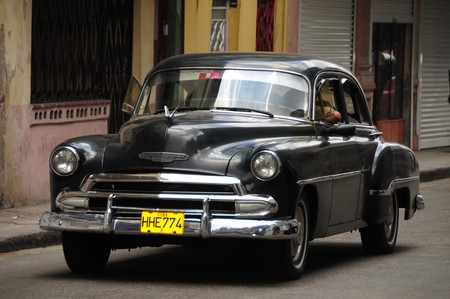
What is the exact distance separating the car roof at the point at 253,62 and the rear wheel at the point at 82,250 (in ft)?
5.80

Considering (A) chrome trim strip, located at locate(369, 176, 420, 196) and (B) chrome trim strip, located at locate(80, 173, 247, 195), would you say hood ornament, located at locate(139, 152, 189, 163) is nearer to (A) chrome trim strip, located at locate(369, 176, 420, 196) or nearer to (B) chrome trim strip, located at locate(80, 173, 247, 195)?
(B) chrome trim strip, located at locate(80, 173, 247, 195)

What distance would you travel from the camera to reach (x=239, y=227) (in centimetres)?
952

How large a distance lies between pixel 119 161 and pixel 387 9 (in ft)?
56.1

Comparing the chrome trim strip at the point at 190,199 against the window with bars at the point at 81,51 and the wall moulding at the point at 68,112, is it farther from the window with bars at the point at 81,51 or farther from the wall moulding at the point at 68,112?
the window with bars at the point at 81,51

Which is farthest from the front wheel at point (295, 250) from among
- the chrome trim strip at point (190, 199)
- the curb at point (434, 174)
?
the curb at point (434, 174)

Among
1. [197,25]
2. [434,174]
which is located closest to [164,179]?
[197,25]

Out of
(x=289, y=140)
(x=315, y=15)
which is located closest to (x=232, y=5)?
(x=315, y=15)

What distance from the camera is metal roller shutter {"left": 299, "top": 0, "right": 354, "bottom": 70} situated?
23906 mm

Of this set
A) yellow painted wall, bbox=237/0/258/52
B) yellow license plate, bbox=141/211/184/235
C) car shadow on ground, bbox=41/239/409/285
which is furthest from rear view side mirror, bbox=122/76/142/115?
yellow painted wall, bbox=237/0/258/52

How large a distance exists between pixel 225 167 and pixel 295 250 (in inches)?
37.4

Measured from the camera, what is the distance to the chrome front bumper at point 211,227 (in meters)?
9.52

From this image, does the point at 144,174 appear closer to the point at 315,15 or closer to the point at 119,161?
the point at 119,161

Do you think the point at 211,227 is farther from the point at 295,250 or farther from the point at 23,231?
the point at 23,231

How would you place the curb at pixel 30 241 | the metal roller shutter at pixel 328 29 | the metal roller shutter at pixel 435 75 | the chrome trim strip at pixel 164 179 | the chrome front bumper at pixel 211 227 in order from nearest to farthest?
the chrome front bumper at pixel 211 227, the chrome trim strip at pixel 164 179, the curb at pixel 30 241, the metal roller shutter at pixel 328 29, the metal roller shutter at pixel 435 75
